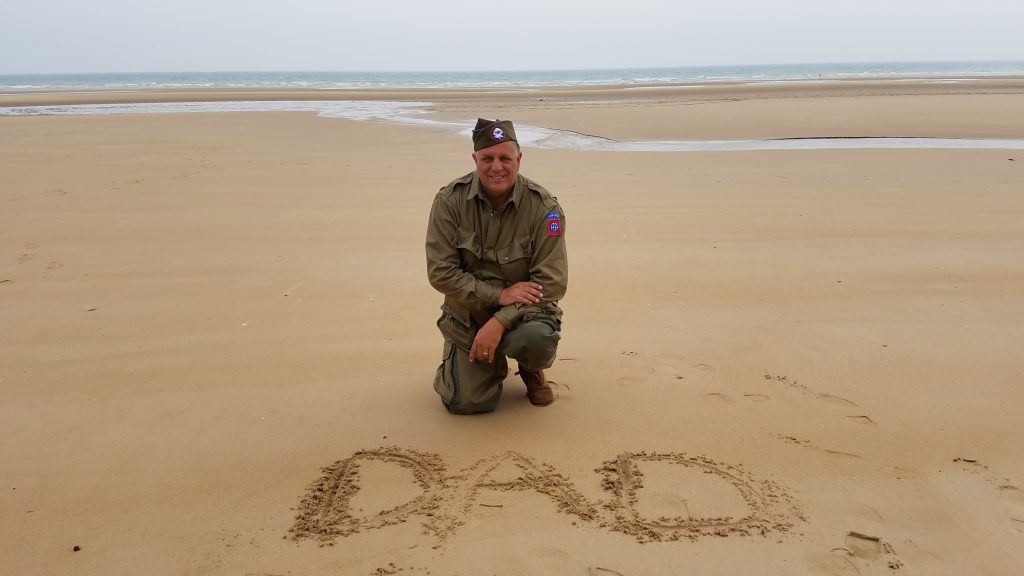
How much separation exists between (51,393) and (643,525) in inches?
118

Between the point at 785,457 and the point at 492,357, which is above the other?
the point at 492,357

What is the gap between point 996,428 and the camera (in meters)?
3.16

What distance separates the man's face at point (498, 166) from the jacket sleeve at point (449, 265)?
0.21 meters

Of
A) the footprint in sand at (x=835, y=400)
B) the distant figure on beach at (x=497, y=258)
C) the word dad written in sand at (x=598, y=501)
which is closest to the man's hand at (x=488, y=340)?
the distant figure on beach at (x=497, y=258)

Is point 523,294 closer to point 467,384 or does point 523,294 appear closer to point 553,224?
point 553,224

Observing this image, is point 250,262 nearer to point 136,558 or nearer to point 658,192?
point 136,558

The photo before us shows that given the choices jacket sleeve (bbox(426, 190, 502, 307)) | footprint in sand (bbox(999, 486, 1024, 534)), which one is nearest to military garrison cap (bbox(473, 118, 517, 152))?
jacket sleeve (bbox(426, 190, 502, 307))

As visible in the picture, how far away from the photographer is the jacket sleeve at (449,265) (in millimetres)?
3137

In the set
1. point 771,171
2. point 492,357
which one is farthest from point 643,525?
point 771,171

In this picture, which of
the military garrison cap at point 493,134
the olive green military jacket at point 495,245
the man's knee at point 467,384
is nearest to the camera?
the military garrison cap at point 493,134

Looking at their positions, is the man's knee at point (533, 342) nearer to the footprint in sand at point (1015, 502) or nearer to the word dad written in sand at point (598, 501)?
the word dad written in sand at point (598, 501)

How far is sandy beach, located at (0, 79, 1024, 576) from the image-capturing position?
96.3 inches

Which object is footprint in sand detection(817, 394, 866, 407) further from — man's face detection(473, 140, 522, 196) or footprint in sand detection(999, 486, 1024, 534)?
man's face detection(473, 140, 522, 196)

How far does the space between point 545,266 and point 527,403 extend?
0.74 m
